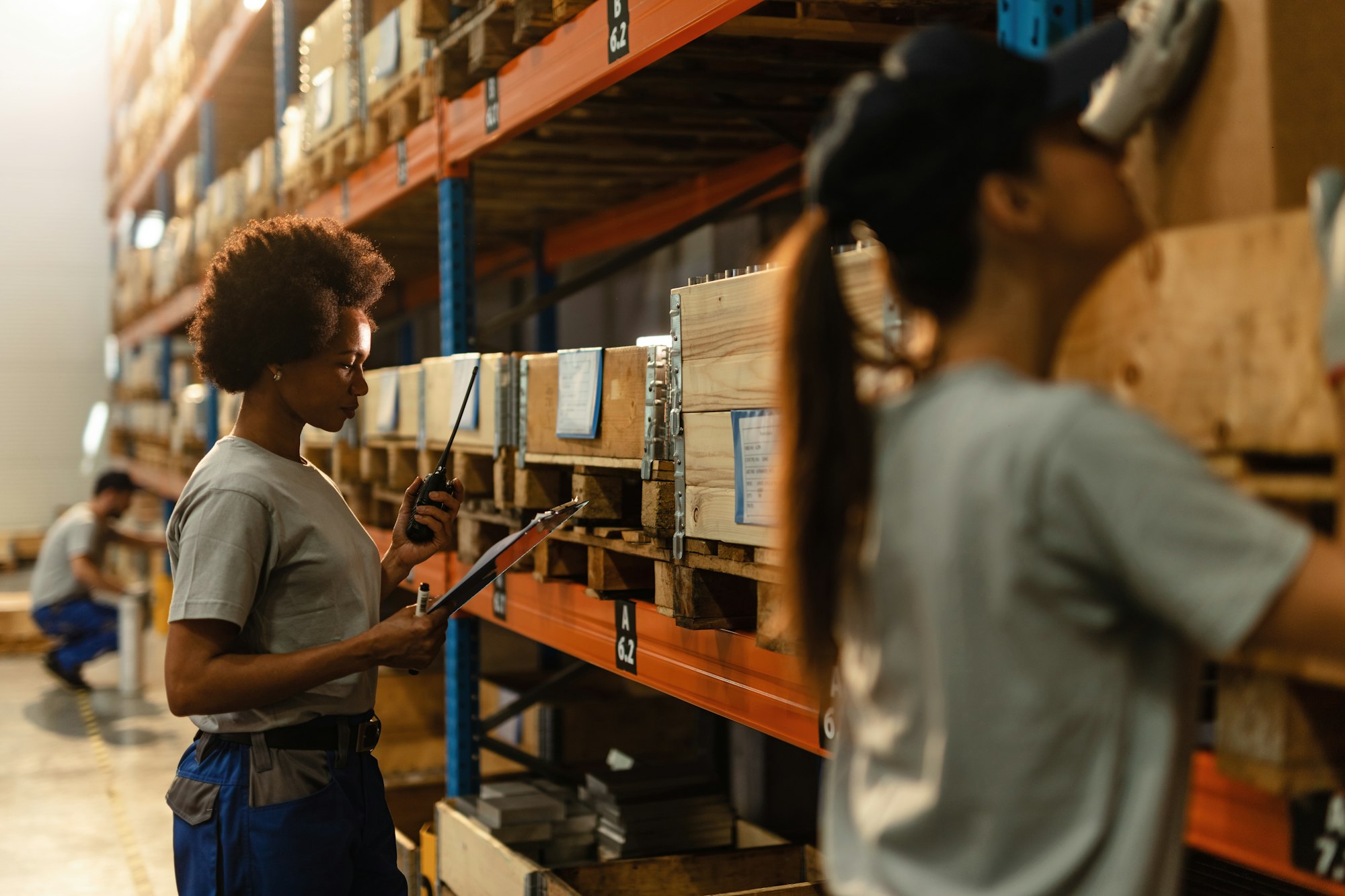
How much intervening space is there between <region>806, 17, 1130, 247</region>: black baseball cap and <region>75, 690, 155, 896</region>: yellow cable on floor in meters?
5.72

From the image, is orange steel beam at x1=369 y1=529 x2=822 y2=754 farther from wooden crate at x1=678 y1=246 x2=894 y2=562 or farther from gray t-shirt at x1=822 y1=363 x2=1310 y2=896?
gray t-shirt at x1=822 y1=363 x2=1310 y2=896

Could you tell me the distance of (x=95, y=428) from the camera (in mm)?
16969

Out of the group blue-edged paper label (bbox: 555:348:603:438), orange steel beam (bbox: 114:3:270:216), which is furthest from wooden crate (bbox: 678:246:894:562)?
orange steel beam (bbox: 114:3:270:216)

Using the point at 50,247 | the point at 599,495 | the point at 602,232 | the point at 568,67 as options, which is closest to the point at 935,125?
the point at 599,495

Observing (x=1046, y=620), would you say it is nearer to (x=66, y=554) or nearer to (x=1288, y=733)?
(x=1288, y=733)

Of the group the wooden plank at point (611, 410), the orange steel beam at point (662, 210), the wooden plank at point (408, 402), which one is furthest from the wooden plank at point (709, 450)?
the orange steel beam at point (662, 210)

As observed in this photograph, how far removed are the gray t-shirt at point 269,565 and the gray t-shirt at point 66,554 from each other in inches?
309

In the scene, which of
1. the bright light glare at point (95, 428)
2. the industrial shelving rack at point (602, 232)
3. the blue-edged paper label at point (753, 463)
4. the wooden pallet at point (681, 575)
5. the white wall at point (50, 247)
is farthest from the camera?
the white wall at point (50, 247)

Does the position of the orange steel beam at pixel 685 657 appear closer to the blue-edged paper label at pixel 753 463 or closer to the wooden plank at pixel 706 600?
the wooden plank at pixel 706 600

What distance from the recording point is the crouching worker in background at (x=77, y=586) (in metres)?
9.65

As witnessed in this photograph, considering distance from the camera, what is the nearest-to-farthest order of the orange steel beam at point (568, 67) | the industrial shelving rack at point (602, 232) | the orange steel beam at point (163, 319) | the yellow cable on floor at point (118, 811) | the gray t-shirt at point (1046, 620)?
the gray t-shirt at point (1046, 620) → the industrial shelving rack at point (602, 232) → the orange steel beam at point (568, 67) → the yellow cable on floor at point (118, 811) → the orange steel beam at point (163, 319)

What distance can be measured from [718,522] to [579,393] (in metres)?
0.76

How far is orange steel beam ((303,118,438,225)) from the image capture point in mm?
4641

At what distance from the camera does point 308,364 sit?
269 cm
